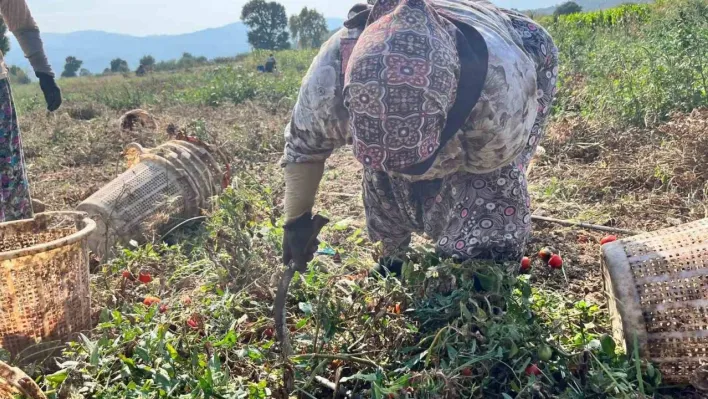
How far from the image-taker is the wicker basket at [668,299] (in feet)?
4.98

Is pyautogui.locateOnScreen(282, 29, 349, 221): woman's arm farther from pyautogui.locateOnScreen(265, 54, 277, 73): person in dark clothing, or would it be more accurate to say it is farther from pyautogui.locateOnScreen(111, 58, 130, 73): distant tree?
pyautogui.locateOnScreen(111, 58, 130, 73): distant tree

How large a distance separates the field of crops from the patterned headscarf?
19.8 inches

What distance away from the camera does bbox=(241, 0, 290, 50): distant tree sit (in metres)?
51.4

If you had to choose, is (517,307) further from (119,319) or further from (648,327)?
(119,319)

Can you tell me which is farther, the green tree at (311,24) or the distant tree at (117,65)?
the green tree at (311,24)

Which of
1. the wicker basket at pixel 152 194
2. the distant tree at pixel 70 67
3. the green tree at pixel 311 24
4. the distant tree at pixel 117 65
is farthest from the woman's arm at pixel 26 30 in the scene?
the green tree at pixel 311 24

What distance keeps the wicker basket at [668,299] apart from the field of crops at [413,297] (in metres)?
0.06

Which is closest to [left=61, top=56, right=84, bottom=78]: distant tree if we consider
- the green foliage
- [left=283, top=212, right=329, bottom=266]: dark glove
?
the green foliage

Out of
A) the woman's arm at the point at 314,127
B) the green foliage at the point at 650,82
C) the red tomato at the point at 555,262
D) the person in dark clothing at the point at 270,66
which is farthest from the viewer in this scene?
the person in dark clothing at the point at 270,66

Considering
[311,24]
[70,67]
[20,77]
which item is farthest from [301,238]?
[311,24]

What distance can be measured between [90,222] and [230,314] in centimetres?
58

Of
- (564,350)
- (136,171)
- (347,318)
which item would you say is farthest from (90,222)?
(564,350)

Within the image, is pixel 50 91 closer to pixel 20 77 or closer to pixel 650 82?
pixel 650 82

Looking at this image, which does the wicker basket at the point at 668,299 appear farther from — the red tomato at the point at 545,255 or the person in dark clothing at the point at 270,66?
the person in dark clothing at the point at 270,66
